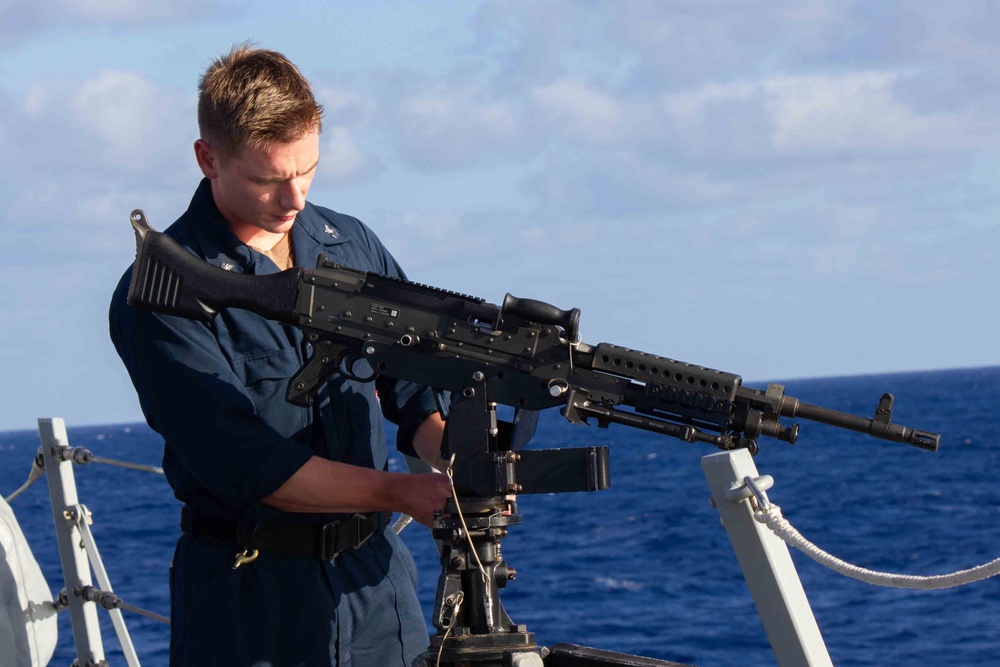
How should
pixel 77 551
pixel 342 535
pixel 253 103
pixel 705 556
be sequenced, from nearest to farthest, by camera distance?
pixel 253 103
pixel 342 535
pixel 77 551
pixel 705 556

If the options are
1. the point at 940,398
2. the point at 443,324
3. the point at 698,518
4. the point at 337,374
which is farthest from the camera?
the point at 940,398

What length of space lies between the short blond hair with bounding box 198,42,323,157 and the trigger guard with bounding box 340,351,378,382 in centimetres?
53

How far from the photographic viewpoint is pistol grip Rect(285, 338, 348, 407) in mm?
3141

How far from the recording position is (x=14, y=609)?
13.1 feet

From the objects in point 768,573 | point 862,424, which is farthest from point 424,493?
point 862,424

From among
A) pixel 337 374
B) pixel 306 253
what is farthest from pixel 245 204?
pixel 337 374

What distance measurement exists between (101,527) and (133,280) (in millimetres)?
32843

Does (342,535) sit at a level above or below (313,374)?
below

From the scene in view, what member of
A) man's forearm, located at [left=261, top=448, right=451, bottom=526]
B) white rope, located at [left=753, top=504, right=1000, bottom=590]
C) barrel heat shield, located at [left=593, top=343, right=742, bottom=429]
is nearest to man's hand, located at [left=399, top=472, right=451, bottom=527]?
man's forearm, located at [left=261, top=448, right=451, bottom=526]

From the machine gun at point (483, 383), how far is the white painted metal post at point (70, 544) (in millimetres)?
1841

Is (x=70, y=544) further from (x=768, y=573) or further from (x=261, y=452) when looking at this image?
(x=768, y=573)

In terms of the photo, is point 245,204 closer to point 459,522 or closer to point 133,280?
point 133,280

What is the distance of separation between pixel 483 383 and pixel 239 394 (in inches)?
22.4

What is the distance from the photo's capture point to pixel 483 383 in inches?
120
